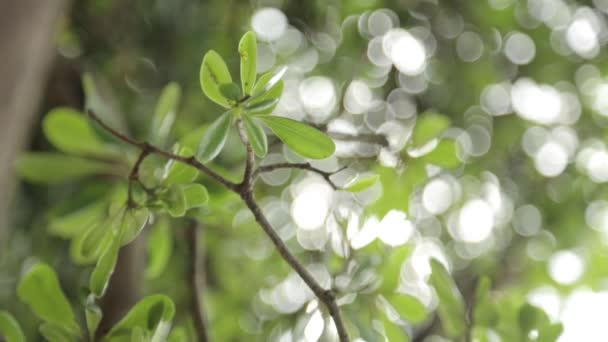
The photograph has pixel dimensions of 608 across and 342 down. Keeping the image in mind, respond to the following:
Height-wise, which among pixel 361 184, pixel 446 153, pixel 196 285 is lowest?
pixel 196 285

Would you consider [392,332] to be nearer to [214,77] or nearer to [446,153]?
[446,153]

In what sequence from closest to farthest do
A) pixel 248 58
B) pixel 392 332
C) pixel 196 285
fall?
pixel 248 58 → pixel 392 332 → pixel 196 285

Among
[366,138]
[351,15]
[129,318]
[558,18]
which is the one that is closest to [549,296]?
[558,18]

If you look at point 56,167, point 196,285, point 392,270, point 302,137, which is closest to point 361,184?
point 302,137

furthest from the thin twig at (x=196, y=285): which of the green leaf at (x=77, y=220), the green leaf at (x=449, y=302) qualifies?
the green leaf at (x=449, y=302)

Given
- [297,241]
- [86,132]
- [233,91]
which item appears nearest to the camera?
[233,91]

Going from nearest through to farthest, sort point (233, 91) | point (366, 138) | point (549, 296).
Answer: point (233, 91), point (366, 138), point (549, 296)

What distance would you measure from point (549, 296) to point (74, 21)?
92cm

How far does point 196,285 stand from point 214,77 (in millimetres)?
350

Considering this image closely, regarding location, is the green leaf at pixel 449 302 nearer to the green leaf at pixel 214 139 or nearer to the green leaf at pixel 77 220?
the green leaf at pixel 214 139

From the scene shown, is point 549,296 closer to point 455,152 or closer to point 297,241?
point 297,241

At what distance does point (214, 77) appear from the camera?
1.24 feet

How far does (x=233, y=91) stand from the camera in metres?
0.38

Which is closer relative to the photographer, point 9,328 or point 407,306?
point 9,328
